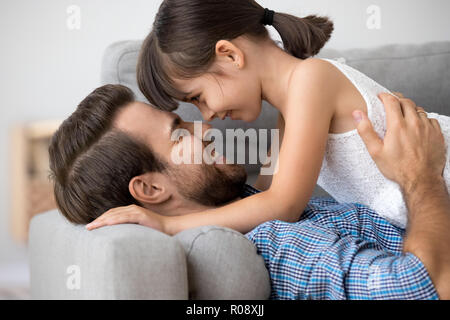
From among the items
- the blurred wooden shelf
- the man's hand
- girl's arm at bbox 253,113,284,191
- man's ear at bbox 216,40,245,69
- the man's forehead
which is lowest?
the blurred wooden shelf

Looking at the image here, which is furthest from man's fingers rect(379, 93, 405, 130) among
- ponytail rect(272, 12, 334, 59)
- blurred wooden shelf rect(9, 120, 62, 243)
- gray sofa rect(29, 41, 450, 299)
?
blurred wooden shelf rect(9, 120, 62, 243)

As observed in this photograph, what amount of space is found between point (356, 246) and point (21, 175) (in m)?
2.05

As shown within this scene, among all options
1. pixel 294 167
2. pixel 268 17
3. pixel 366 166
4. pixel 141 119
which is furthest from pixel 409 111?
pixel 141 119

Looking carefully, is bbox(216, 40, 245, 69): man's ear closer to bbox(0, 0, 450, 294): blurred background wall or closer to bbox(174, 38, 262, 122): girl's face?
bbox(174, 38, 262, 122): girl's face

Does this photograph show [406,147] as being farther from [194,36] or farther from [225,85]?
[194,36]

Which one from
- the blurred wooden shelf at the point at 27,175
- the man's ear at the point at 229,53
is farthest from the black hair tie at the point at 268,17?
the blurred wooden shelf at the point at 27,175

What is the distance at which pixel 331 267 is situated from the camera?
1106 mm

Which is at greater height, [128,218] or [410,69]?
[410,69]

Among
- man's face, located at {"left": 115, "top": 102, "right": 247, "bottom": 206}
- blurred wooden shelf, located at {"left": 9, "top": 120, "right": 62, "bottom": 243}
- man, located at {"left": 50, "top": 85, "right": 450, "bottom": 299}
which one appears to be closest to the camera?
man, located at {"left": 50, "top": 85, "right": 450, "bottom": 299}

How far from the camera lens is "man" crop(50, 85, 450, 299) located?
1.19 metres

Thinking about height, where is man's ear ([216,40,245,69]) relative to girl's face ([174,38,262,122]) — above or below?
above

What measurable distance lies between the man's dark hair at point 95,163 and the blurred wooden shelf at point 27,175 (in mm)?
1384

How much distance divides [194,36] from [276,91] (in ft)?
0.90

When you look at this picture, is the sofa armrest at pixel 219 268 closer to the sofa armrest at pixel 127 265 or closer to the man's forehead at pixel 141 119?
the sofa armrest at pixel 127 265
